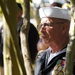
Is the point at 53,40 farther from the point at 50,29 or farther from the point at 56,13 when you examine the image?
the point at 56,13

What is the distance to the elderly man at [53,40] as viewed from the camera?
2.33 m

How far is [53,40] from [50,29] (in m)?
0.13

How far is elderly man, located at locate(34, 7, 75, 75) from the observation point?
2.33m

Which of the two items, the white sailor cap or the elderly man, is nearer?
the elderly man

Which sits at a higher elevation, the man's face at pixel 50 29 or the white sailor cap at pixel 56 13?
the white sailor cap at pixel 56 13

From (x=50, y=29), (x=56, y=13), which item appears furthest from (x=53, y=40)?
(x=56, y=13)

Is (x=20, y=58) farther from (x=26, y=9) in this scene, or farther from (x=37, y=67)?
(x=37, y=67)

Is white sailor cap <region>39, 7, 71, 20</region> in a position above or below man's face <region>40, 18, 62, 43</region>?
above

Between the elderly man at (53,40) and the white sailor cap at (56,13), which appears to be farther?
the white sailor cap at (56,13)

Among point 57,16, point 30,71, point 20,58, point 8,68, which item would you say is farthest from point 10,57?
point 57,16

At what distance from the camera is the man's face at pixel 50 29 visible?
2.60 metres

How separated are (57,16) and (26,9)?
163cm

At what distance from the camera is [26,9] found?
114 cm

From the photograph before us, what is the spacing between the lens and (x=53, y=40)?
2611mm
